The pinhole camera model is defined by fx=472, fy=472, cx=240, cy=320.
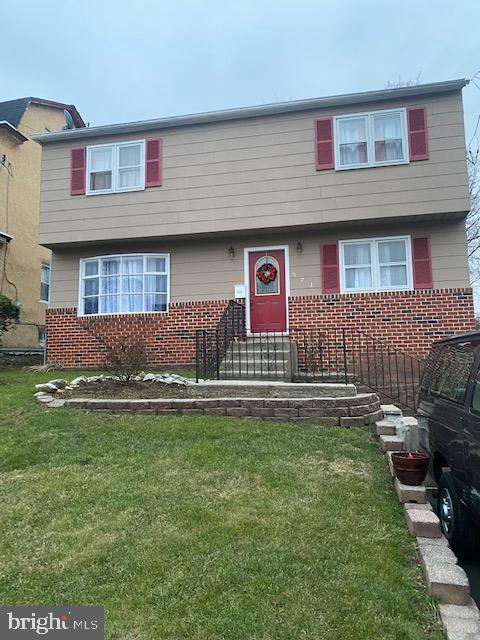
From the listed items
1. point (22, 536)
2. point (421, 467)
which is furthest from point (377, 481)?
point (22, 536)

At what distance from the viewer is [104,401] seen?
22.5 feet

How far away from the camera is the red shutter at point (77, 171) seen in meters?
12.1

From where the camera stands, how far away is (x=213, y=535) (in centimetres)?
327

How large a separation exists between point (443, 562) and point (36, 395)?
21.6 ft

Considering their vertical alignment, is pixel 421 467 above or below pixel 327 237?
below

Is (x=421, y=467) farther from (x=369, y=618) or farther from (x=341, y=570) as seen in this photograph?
(x=369, y=618)

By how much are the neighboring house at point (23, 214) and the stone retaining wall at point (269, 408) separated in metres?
10.7

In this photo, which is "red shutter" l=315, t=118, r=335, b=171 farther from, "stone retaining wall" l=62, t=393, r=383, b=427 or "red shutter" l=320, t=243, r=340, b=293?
"stone retaining wall" l=62, t=393, r=383, b=427

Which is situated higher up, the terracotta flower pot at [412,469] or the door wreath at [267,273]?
the door wreath at [267,273]

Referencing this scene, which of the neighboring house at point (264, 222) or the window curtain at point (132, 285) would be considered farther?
the window curtain at point (132, 285)

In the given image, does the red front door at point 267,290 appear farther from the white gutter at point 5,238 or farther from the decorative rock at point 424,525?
the white gutter at point 5,238

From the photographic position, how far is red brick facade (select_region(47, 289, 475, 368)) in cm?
1030

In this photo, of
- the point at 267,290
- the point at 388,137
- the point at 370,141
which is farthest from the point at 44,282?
the point at 388,137

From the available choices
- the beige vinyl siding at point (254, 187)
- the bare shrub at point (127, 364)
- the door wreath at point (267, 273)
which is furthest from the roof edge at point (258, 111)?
the bare shrub at point (127, 364)
